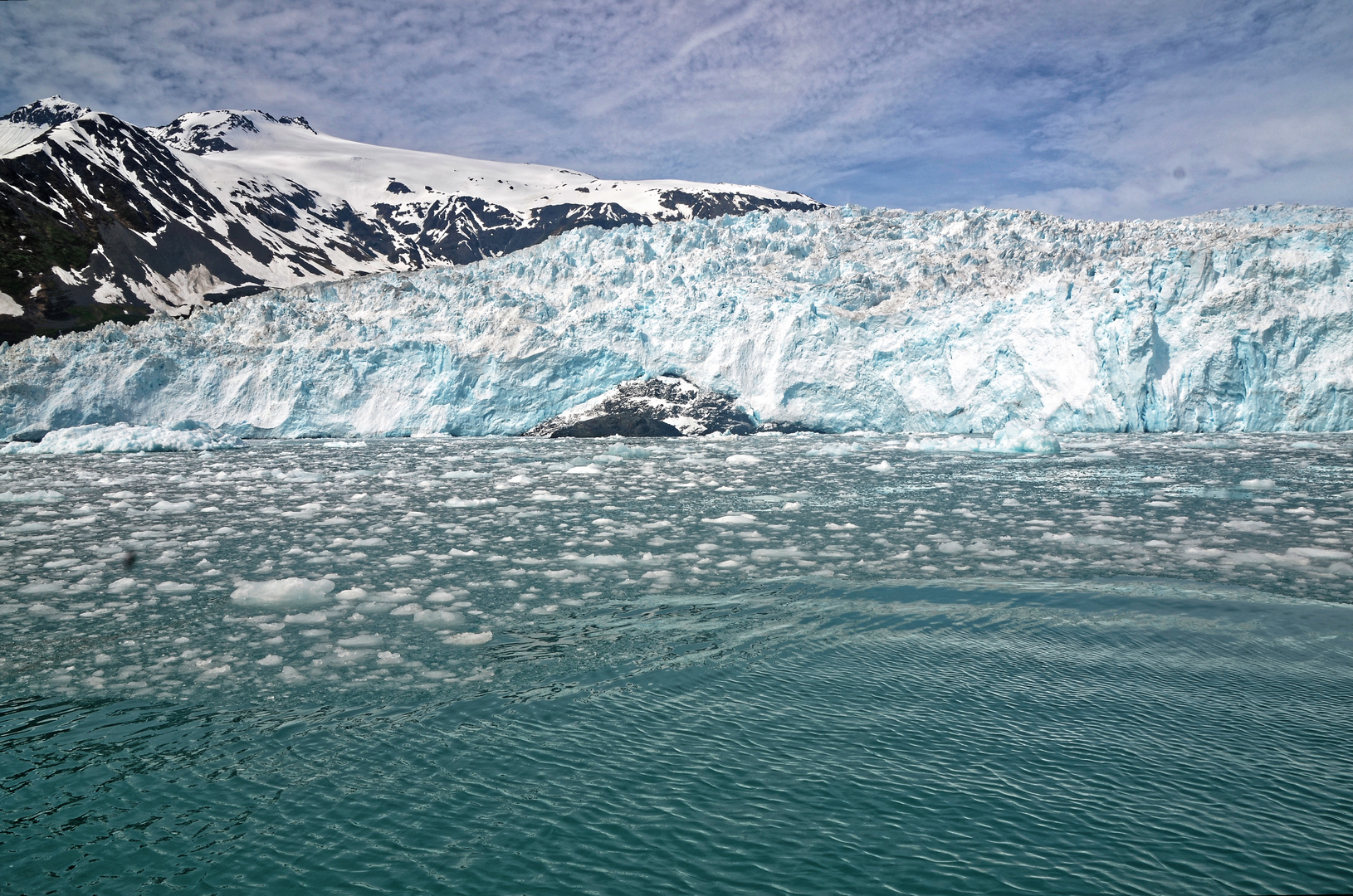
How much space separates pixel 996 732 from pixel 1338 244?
28.4 meters

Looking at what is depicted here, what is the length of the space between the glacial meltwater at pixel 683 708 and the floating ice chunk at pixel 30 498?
337 cm

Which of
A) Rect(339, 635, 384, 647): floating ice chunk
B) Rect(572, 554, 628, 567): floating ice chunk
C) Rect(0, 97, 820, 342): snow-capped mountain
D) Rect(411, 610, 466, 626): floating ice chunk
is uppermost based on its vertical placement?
Rect(0, 97, 820, 342): snow-capped mountain

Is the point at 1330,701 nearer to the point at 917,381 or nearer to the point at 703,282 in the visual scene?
the point at 917,381

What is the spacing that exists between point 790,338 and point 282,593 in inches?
929

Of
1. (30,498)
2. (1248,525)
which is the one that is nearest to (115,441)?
(30,498)

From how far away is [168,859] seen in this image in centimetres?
316

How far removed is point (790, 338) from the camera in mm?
28547

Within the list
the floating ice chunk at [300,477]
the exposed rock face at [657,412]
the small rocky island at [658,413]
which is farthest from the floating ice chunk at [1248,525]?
the exposed rock face at [657,412]

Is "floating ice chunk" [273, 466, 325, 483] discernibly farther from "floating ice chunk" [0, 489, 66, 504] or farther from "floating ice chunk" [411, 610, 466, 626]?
"floating ice chunk" [411, 610, 466, 626]

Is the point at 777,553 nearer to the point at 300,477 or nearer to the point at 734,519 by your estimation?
the point at 734,519

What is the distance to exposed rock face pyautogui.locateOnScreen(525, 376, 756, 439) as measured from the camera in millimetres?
29984

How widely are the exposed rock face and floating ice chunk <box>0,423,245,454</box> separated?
11.4 metres

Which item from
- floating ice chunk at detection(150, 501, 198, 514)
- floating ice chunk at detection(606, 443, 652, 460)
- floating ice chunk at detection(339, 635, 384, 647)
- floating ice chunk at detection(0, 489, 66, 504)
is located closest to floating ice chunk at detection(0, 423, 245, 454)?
floating ice chunk at detection(0, 489, 66, 504)

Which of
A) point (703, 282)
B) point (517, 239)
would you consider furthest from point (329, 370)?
point (517, 239)
